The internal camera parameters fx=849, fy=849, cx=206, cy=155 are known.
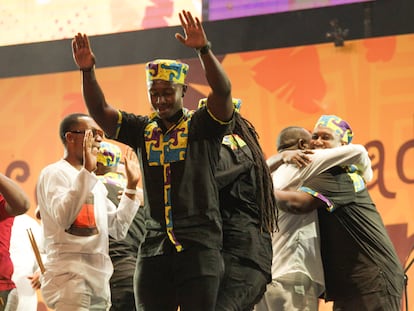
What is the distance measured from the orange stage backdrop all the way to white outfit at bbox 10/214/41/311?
185cm

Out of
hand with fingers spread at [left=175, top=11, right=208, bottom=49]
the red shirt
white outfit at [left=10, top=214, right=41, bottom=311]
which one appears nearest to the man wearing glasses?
the red shirt

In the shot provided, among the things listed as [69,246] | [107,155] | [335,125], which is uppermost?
[335,125]

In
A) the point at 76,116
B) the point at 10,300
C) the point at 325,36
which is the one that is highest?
the point at 325,36

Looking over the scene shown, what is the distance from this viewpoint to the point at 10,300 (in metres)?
4.06

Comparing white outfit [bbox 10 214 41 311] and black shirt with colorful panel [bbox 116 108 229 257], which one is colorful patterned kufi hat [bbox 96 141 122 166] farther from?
black shirt with colorful panel [bbox 116 108 229 257]

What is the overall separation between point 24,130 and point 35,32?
0.87 m

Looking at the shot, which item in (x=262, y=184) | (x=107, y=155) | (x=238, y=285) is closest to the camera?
(x=238, y=285)

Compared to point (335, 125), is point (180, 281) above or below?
below

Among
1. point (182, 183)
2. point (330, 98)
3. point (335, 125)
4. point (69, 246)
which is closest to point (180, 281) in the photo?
point (182, 183)

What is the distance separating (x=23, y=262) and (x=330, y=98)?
263 centimetres

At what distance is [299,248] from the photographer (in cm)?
445

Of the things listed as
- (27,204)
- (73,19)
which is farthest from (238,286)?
(73,19)

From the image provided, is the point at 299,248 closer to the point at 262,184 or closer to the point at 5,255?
the point at 262,184

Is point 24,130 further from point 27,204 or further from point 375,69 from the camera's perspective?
point 27,204
